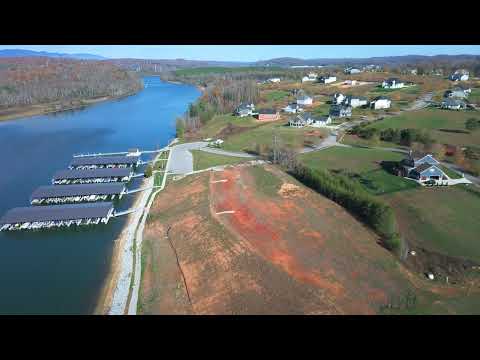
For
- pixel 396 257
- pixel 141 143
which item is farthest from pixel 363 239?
pixel 141 143

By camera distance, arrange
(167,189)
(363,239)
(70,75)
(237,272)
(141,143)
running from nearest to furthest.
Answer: (237,272) → (363,239) → (167,189) → (141,143) → (70,75)

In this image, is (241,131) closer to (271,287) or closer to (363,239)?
(363,239)

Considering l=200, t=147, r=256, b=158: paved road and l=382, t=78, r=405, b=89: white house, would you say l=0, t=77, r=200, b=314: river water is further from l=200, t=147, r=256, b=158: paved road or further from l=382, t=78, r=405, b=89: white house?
l=382, t=78, r=405, b=89: white house

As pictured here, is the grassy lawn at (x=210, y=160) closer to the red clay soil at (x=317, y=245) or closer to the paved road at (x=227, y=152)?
the paved road at (x=227, y=152)

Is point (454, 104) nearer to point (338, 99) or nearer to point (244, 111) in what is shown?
point (338, 99)

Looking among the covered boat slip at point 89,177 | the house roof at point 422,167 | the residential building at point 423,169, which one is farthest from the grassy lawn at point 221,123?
the house roof at point 422,167
